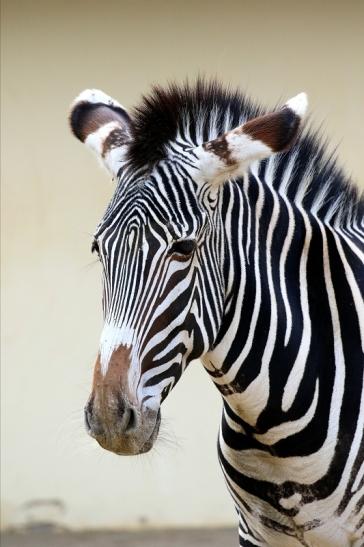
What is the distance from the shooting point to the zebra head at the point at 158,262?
3336mm

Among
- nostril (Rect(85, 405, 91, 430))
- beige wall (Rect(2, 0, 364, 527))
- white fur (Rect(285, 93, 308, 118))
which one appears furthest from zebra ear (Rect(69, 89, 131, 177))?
beige wall (Rect(2, 0, 364, 527))

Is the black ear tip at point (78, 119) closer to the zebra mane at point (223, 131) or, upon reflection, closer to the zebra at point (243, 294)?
the zebra at point (243, 294)

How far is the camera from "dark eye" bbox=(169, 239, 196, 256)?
3.43 meters

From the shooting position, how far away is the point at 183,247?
135 inches

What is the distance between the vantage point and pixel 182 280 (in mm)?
3451

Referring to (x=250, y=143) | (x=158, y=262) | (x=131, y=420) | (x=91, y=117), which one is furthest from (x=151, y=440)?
(x=91, y=117)

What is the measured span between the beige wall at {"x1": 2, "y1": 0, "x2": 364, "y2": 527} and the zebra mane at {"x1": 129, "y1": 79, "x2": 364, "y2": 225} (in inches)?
139

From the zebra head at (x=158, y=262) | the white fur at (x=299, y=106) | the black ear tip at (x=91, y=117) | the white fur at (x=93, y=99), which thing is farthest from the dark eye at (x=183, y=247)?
the white fur at (x=93, y=99)

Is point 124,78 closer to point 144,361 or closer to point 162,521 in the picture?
point 162,521

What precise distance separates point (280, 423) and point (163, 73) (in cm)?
426

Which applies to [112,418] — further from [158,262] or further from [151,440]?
[158,262]

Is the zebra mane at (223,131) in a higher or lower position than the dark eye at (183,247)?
higher

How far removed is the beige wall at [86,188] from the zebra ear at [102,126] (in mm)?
3489

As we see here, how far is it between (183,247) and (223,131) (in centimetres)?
62
